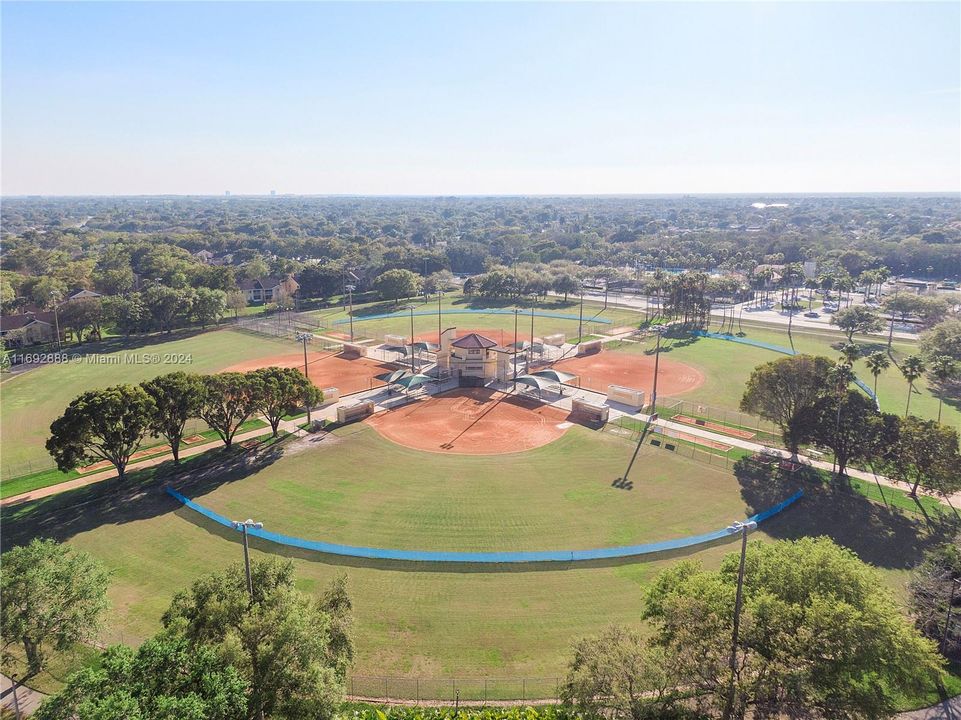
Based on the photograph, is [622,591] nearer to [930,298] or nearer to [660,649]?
[660,649]

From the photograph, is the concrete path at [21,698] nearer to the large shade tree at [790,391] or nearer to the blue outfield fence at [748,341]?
the large shade tree at [790,391]

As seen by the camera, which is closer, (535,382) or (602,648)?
(602,648)

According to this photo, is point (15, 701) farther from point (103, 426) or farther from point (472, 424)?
point (472, 424)

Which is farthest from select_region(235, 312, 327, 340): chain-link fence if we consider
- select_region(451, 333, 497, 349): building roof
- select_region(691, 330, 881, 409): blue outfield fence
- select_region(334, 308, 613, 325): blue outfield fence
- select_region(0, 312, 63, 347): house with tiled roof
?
select_region(691, 330, 881, 409): blue outfield fence

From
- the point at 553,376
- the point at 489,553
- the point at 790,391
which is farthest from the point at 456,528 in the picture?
the point at 553,376

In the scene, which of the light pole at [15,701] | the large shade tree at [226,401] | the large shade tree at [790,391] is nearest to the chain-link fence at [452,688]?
the light pole at [15,701]
